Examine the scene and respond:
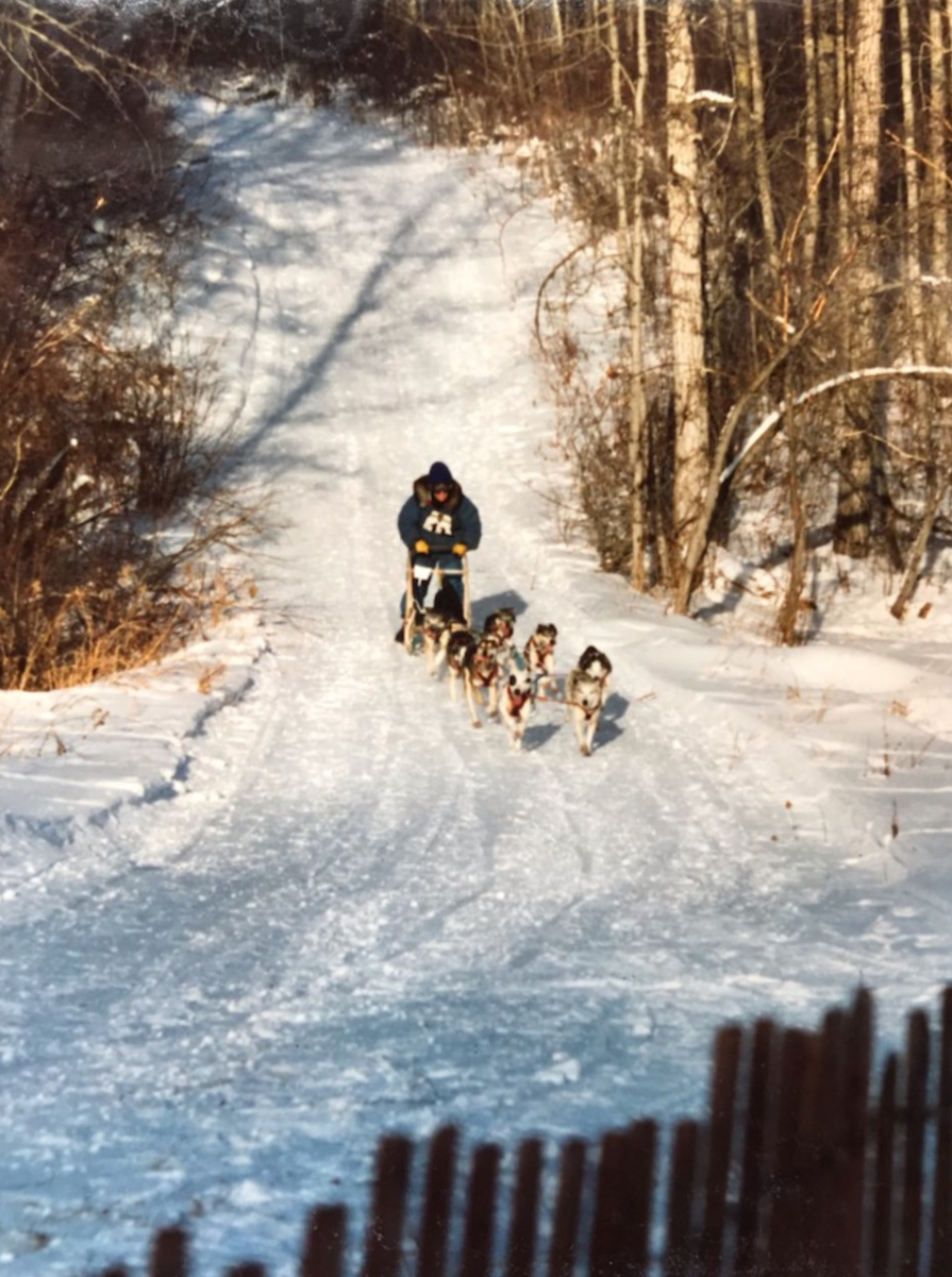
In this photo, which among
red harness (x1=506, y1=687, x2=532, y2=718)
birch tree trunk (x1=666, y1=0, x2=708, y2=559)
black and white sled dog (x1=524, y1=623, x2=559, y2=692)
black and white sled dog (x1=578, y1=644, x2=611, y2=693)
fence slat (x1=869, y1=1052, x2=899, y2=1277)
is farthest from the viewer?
birch tree trunk (x1=666, y1=0, x2=708, y2=559)

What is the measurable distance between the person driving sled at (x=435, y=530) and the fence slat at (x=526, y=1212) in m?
8.93

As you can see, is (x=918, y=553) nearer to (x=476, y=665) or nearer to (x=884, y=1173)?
(x=476, y=665)

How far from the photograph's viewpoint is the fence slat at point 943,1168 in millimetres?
2949

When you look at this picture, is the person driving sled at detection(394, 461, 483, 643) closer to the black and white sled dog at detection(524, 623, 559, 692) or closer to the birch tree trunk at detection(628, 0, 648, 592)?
the black and white sled dog at detection(524, 623, 559, 692)

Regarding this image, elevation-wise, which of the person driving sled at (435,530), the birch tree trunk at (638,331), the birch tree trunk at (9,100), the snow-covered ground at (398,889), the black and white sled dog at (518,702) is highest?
the birch tree trunk at (9,100)

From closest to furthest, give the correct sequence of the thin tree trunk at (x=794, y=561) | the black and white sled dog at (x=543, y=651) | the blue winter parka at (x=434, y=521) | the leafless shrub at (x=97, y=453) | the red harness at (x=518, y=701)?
the red harness at (x=518, y=701) < the black and white sled dog at (x=543, y=651) < the leafless shrub at (x=97, y=453) < the thin tree trunk at (x=794, y=561) < the blue winter parka at (x=434, y=521)

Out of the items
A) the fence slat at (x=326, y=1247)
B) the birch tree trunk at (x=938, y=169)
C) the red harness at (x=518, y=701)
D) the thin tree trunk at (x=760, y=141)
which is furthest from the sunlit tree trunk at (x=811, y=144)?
the fence slat at (x=326, y=1247)

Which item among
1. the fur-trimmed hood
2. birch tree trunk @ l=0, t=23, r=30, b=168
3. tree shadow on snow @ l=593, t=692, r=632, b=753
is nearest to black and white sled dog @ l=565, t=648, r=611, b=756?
tree shadow on snow @ l=593, t=692, r=632, b=753

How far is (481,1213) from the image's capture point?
3.02 meters

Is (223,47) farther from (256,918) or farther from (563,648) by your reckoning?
(256,918)

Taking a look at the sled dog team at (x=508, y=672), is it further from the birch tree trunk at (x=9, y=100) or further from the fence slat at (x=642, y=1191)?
the birch tree trunk at (x=9, y=100)

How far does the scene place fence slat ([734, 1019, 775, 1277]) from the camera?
2.92 meters

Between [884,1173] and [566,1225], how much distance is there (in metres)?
0.80

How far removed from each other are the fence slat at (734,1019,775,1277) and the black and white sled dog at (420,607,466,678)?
7.08 m
